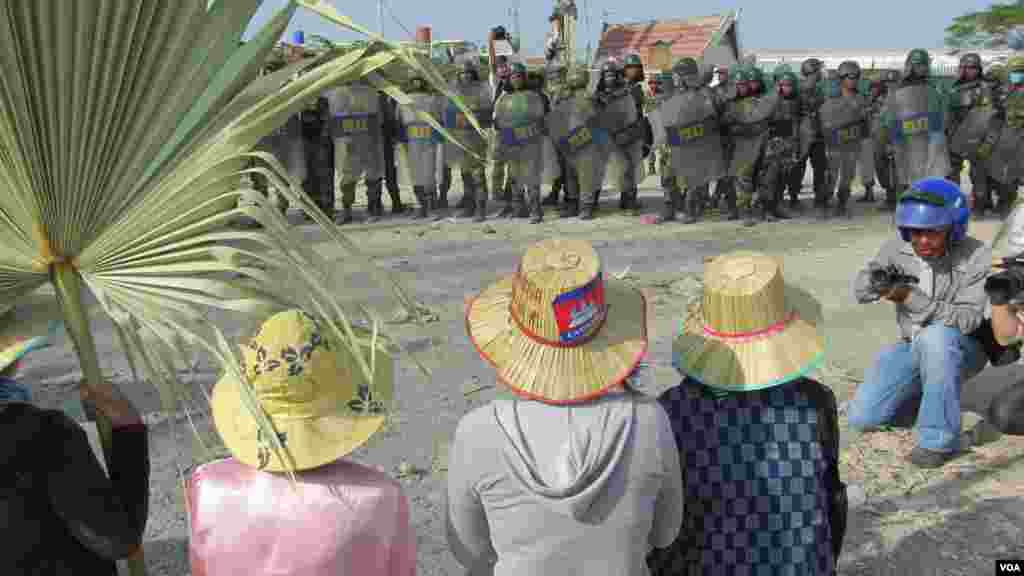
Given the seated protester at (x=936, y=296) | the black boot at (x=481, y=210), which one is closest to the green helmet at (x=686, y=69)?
the black boot at (x=481, y=210)

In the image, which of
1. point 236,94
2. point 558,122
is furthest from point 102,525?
point 558,122

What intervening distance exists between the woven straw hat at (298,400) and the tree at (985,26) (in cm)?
3557

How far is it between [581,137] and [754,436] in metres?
8.01

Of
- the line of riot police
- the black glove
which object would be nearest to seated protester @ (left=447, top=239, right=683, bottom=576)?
the black glove

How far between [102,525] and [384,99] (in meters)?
9.16

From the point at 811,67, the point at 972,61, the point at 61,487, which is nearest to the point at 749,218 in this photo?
the point at 972,61

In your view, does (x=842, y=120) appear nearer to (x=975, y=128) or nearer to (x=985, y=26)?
(x=975, y=128)

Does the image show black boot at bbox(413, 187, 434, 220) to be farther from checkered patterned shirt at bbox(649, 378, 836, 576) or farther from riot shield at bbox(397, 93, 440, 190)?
checkered patterned shirt at bbox(649, 378, 836, 576)

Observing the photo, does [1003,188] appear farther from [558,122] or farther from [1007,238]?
[1007,238]

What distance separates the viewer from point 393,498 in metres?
2.10

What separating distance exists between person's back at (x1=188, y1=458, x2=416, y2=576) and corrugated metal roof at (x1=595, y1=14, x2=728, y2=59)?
25142mm

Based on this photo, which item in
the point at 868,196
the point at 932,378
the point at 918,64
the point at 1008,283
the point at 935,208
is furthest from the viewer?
the point at 868,196

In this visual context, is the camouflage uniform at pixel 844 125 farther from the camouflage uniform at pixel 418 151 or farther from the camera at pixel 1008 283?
the camera at pixel 1008 283

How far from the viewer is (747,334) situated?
8.20 feet
